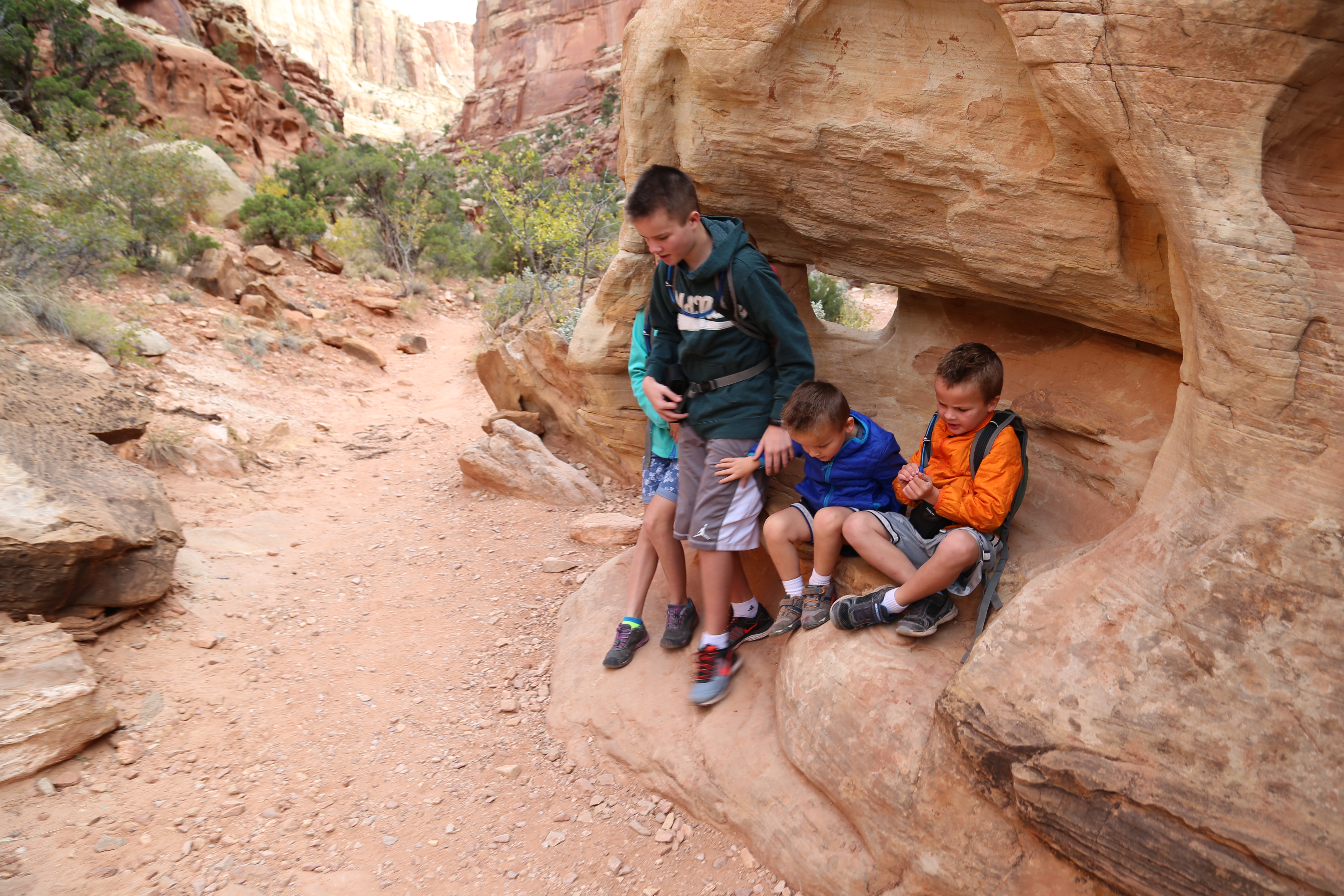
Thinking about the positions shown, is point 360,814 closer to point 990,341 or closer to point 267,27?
point 990,341

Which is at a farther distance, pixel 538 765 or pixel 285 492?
pixel 285 492

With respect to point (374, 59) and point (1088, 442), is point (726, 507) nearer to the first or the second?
point (1088, 442)

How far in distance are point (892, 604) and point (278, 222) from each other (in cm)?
1336

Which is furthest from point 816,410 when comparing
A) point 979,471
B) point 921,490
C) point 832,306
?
point 832,306

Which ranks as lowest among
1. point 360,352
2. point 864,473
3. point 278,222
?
point 864,473

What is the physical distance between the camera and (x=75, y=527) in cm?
289

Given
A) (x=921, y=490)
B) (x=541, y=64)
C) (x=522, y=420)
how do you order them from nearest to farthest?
(x=921, y=490)
(x=522, y=420)
(x=541, y=64)

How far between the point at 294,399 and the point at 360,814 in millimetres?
5927

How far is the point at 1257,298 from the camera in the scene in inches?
65.2

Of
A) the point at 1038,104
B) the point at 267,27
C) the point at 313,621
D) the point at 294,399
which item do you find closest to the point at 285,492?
the point at 313,621

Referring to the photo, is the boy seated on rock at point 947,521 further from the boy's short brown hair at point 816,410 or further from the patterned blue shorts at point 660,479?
the patterned blue shorts at point 660,479

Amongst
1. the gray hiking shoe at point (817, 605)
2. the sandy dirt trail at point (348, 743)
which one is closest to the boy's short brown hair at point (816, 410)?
the gray hiking shoe at point (817, 605)

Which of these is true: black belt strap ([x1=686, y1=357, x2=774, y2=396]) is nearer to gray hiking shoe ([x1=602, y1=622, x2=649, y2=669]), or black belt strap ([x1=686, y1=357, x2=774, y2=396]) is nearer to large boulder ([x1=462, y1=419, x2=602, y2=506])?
gray hiking shoe ([x1=602, y1=622, x2=649, y2=669])

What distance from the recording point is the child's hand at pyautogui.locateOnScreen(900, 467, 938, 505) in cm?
226
